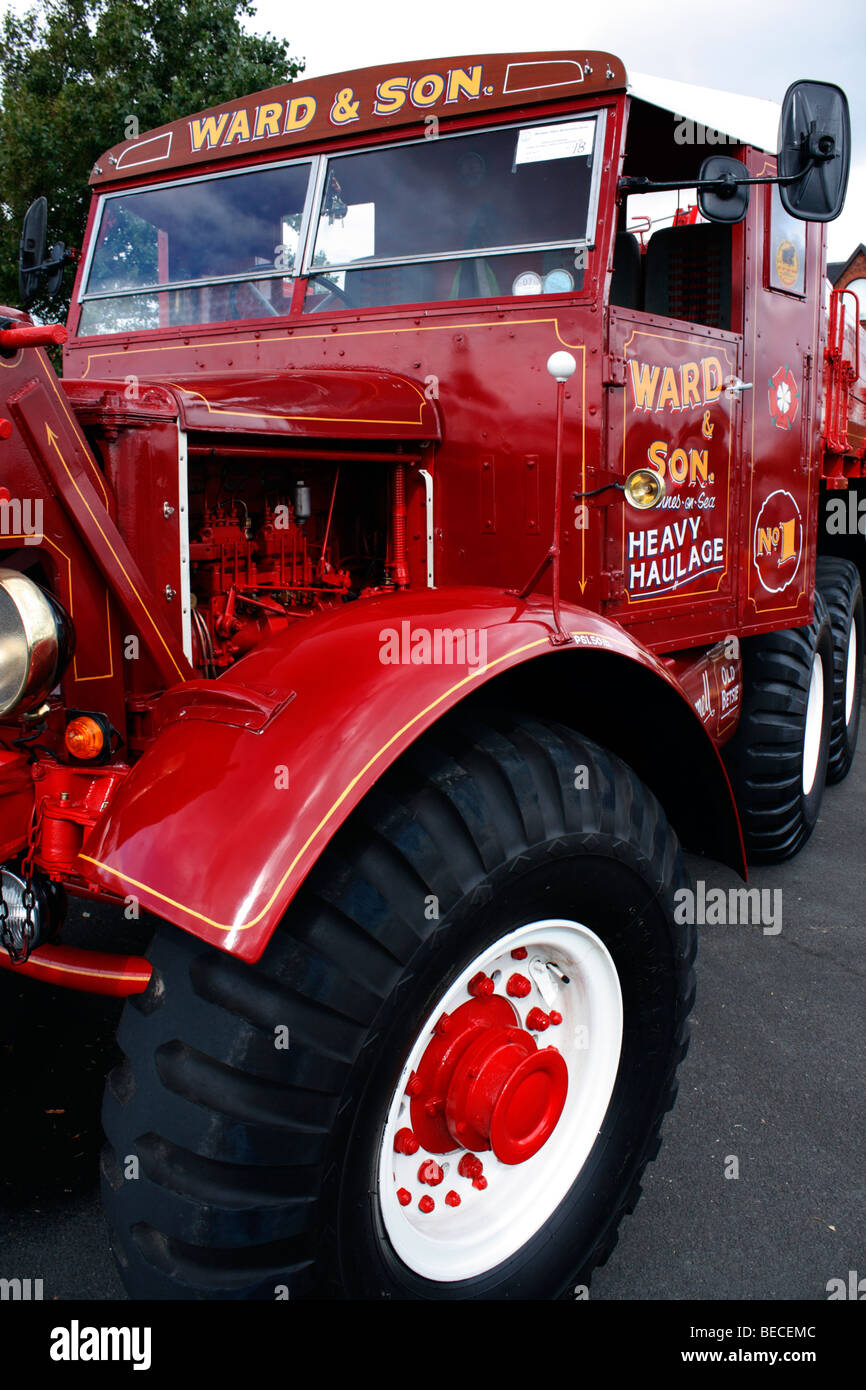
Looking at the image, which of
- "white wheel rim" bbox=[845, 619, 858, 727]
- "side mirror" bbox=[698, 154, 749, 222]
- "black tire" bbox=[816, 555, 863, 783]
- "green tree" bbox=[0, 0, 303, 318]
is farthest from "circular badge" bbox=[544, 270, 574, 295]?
"green tree" bbox=[0, 0, 303, 318]

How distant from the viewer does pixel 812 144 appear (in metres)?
2.71

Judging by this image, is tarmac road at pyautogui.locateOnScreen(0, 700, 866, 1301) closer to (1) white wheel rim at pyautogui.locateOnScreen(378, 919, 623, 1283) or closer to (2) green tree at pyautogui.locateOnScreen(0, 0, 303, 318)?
(1) white wheel rim at pyautogui.locateOnScreen(378, 919, 623, 1283)

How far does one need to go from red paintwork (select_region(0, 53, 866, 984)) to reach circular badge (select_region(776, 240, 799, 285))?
35 mm

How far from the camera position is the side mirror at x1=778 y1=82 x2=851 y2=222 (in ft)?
8.82

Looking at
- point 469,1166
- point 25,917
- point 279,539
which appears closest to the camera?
point 25,917

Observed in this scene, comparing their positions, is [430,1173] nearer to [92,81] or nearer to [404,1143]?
[404,1143]

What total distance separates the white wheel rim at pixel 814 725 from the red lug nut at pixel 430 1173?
338cm

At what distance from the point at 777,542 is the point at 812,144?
1.73 metres

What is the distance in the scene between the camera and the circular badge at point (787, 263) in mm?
3881
